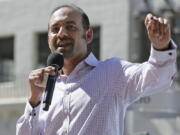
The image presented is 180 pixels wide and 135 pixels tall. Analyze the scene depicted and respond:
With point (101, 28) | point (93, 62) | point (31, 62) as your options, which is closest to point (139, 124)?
point (101, 28)

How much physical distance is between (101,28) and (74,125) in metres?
15.1

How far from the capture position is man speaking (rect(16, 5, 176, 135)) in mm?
3738

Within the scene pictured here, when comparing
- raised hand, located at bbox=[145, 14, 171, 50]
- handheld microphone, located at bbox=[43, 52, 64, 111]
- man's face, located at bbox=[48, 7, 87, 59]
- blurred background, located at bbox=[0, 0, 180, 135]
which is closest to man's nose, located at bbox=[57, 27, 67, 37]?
man's face, located at bbox=[48, 7, 87, 59]

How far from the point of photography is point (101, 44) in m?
18.6

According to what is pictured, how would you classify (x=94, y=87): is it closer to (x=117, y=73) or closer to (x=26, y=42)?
(x=117, y=73)

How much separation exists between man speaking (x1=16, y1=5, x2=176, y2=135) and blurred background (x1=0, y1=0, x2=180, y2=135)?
12.9 m

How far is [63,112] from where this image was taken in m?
3.85

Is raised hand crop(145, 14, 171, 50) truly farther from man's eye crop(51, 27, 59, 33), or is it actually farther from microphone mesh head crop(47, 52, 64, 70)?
man's eye crop(51, 27, 59, 33)

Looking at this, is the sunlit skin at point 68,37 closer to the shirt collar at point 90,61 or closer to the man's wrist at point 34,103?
the shirt collar at point 90,61

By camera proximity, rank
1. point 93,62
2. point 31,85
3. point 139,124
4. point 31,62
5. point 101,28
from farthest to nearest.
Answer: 1. point 31,62
2. point 101,28
3. point 139,124
4. point 93,62
5. point 31,85

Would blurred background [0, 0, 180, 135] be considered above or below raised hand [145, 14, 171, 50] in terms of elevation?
below

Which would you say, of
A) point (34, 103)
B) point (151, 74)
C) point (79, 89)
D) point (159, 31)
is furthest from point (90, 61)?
point (159, 31)

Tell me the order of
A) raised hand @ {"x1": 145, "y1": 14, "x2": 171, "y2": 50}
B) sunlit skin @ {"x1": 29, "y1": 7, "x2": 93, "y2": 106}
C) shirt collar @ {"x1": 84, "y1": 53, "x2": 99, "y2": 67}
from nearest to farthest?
1. raised hand @ {"x1": 145, "y1": 14, "x2": 171, "y2": 50}
2. sunlit skin @ {"x1": 29, "y1": 7, "x2": 93, "y2": 106}
3. shirt collar @ {"x1": 84, "y1": 53, "x2": 99, "y2": 67}

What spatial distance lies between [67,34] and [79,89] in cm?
32
